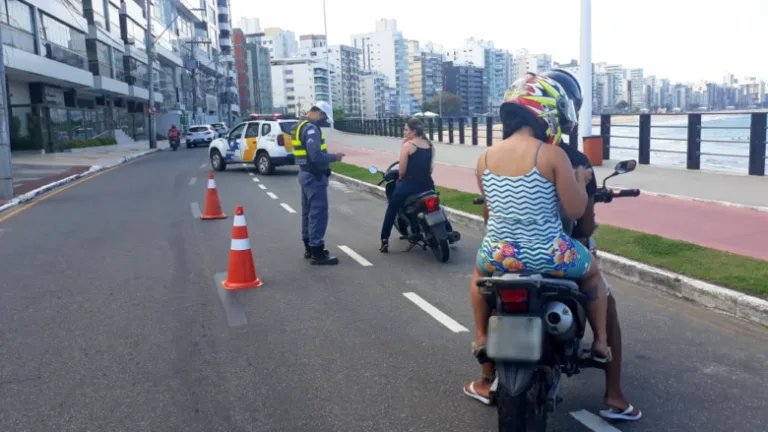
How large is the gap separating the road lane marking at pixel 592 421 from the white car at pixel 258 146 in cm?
1857

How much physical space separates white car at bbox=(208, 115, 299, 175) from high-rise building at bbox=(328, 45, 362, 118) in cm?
15902

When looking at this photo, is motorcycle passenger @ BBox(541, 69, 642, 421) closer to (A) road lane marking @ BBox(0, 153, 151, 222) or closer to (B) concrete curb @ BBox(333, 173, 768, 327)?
(B) concrete curb @ BBox(333, 173, 768, 327)

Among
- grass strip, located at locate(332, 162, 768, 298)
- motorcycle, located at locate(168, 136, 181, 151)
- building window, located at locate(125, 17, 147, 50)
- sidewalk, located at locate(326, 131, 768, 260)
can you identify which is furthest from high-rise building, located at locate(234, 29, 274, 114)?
grass strip, located at locate(332, 162, 768, 298)

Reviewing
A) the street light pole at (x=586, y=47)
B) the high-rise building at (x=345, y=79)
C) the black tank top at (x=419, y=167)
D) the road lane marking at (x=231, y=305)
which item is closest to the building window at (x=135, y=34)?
the street light pole at (x=586, y=47)

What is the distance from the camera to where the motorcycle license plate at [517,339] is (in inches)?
138

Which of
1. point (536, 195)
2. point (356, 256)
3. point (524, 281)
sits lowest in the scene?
point (356, 256)

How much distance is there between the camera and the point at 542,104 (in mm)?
3869

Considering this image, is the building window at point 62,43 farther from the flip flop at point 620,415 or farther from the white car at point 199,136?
the flip flop at point 620,415

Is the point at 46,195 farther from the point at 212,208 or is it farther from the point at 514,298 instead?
the point at 514,298

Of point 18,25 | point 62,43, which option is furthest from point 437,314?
point 62,43

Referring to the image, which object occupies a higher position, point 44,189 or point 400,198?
point 400,198

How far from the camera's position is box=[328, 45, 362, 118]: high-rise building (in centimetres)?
18388

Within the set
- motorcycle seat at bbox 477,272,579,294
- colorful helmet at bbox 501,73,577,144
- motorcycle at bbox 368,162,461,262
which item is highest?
colorful helmet at bbox 501,73,577,144

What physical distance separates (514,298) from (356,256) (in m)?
5.96
